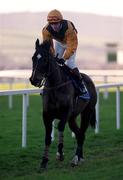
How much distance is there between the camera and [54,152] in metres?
11.9

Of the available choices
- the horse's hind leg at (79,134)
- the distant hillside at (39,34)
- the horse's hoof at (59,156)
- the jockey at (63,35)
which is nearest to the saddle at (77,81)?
the jockey at (63,35)

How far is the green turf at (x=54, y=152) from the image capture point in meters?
9.62

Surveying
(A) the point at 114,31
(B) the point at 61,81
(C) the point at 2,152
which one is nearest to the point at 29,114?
(C) the point at 2,152

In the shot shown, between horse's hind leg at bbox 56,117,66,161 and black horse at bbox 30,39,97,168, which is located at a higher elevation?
black horse at bbox 30,39,97,168

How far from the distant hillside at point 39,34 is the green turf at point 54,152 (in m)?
34.4

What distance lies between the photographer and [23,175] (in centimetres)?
976

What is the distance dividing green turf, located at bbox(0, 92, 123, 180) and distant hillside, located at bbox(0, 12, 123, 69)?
3436 cm

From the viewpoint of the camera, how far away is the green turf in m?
9.62

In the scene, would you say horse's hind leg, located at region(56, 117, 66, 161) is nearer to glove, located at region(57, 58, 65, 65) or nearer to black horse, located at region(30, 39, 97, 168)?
black horse, located at region(30, 39, 97, 168)

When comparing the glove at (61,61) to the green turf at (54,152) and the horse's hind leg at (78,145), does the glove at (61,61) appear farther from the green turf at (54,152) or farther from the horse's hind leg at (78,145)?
the green turf at (54,152)

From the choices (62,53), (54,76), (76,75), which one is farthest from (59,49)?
(54,76)

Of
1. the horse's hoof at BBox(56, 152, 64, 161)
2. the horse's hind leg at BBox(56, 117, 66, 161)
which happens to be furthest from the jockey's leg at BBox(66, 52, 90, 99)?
the horse's hoof at BBox(56, 152, 64, 161)

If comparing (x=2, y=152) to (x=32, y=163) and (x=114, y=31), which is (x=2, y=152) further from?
(x=114, y=31)

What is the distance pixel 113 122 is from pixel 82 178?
7989 mm
